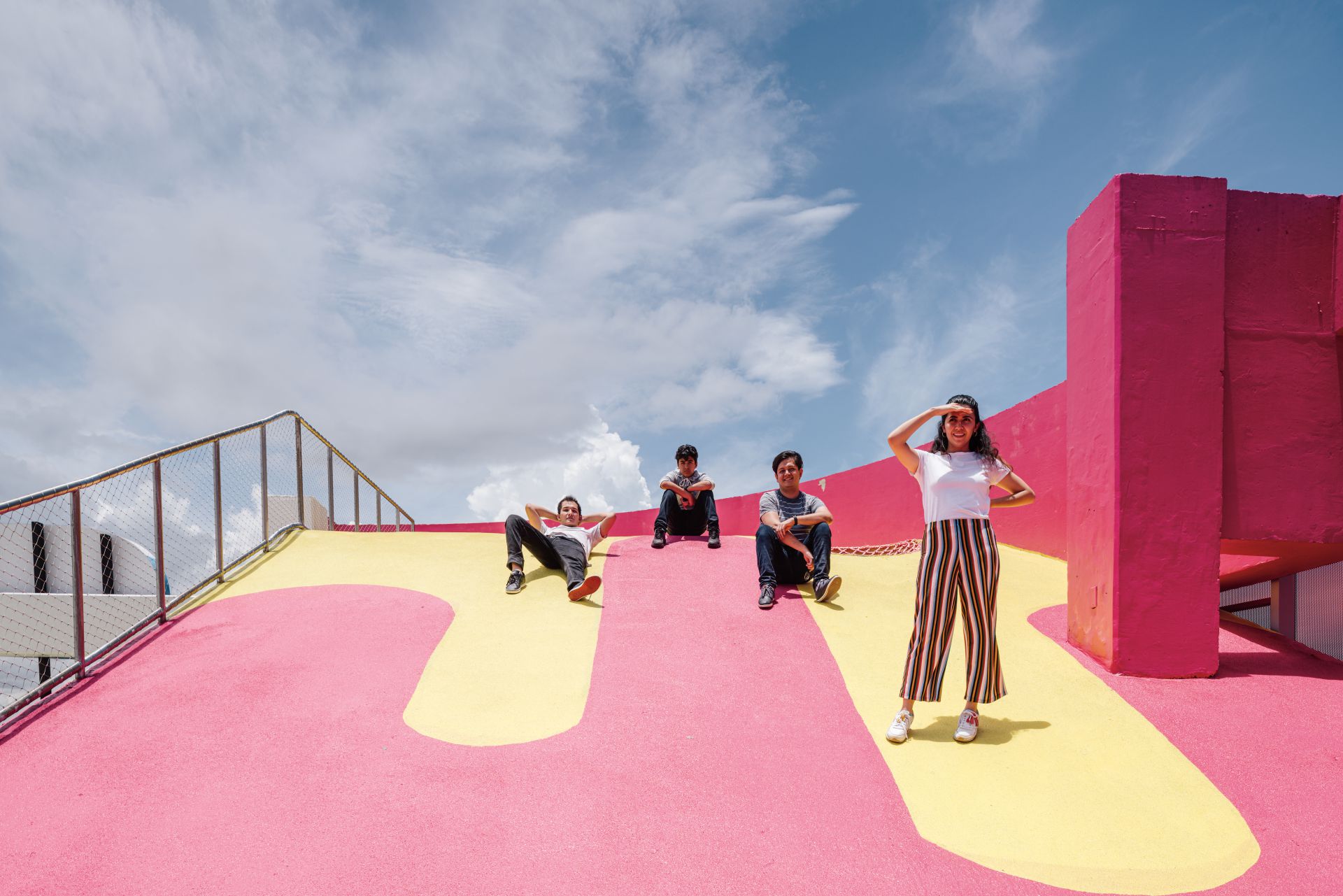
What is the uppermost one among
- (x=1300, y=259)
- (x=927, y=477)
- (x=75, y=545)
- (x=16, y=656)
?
(x=1300, y=259)

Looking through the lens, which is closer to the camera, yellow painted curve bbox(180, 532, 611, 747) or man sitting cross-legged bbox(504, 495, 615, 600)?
yellow painted curve bbox(180, 532, 611, 747)

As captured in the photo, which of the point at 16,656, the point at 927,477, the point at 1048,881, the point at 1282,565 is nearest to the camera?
the point at 1048,881

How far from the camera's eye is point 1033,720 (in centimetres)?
411

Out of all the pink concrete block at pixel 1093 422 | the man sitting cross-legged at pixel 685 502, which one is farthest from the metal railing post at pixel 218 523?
the pink concrete block at pixel 1093 422

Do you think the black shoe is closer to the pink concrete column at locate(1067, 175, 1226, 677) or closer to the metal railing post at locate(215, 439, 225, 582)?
the pink concrete column at locate(1067, 175, 1226, 677)

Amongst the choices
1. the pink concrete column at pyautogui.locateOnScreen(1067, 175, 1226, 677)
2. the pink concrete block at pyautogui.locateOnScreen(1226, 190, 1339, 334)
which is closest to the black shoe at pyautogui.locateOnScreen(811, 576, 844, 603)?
the pink concrete column at pyautogui.locateOnScreen(1067, 175, 1226, 677)

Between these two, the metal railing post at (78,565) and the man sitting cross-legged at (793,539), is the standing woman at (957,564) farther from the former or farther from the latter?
the metal railing post at (78,565)

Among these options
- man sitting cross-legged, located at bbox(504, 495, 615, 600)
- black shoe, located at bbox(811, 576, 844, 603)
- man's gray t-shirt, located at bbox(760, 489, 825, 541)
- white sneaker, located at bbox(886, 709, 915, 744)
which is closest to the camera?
white sneaker, located at bbox(886, 709, 915, 744)

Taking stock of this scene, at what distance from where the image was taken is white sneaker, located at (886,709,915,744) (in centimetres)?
382

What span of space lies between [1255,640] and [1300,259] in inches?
98.1

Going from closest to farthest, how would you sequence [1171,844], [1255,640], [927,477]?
[1171,844] < [927,477] < [1255,640]

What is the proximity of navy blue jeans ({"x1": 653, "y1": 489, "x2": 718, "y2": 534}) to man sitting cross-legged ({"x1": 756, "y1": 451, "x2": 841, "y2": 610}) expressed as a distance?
143cm

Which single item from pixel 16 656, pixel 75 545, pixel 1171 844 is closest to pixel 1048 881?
pixel 1171 844

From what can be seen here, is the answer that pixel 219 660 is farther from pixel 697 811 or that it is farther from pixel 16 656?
pixel 16 656
